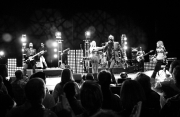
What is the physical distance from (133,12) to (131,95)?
52.8 ft

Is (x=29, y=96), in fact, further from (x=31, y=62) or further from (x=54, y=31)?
(x=54, y=31)

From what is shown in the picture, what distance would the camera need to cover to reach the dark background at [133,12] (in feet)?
49.1

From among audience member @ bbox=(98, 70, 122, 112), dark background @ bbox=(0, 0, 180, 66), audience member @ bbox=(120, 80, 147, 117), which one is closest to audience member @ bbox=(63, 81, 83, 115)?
audience member @ bbox=(98, 70, 122, 112)

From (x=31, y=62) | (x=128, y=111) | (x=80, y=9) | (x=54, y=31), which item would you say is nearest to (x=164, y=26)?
(x=80, y=9)

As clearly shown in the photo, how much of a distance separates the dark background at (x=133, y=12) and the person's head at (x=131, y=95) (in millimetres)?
13993

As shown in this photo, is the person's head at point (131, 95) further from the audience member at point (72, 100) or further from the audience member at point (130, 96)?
the audience member at point (72, 100)

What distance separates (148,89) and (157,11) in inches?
597

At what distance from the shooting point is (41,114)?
197cm

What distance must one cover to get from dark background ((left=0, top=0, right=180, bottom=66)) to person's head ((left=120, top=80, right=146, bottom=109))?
14.0m

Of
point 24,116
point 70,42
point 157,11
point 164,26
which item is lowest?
point 24,116

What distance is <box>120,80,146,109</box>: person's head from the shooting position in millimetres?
2004

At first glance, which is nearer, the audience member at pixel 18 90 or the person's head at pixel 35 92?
the person's head at pixel 35 92

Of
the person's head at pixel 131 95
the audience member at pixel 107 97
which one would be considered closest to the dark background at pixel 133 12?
the audience member at pixel 107 97

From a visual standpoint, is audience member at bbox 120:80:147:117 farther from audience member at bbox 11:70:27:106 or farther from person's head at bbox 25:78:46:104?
audience member at bbox 11:70:27:106
